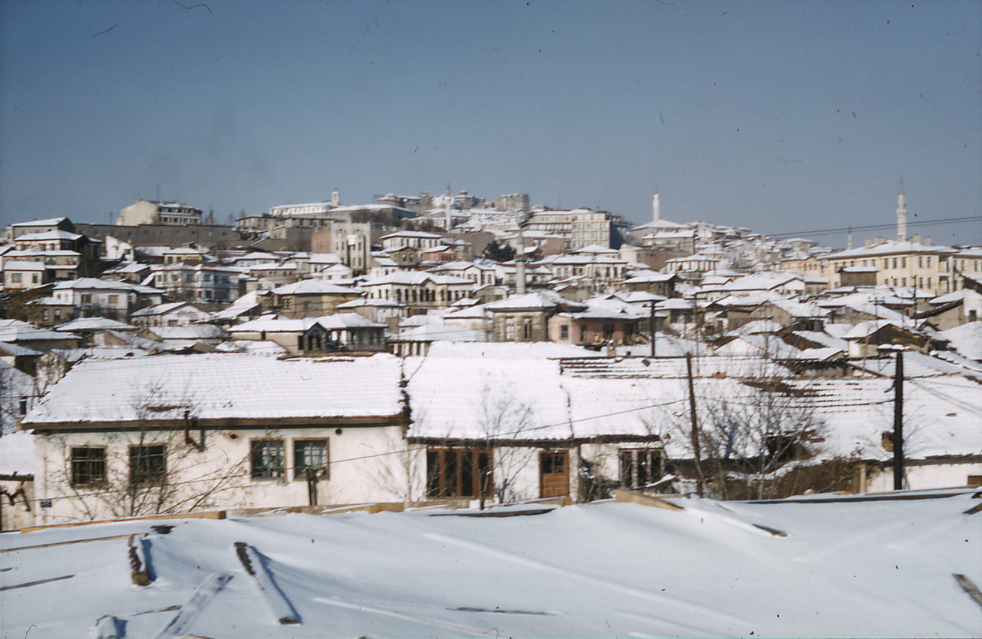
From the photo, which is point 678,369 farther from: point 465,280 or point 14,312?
point 465,280

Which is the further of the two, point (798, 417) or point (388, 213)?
point (388, 213)

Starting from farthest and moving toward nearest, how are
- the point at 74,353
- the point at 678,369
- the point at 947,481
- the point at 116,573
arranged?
the point at 74,353 → the point at 678,369 → the point at 947,481 → the point at 116,573

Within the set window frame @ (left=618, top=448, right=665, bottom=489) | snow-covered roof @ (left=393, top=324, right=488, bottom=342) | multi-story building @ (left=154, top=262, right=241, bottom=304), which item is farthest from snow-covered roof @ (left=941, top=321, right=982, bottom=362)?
multi-story building @ (left=154, top=262, right=241, bottom=304)

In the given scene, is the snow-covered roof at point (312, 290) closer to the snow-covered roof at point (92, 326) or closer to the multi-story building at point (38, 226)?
the snow-covered roof at point (92, 326)

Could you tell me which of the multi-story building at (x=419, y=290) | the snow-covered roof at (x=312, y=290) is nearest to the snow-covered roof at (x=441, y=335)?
the snow-covered roof at (x=312, y=290)

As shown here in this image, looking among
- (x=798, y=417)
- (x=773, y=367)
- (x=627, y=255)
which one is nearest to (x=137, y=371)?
(x=798, y=417)

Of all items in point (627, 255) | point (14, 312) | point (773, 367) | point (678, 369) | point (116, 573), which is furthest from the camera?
point (627, 255)
